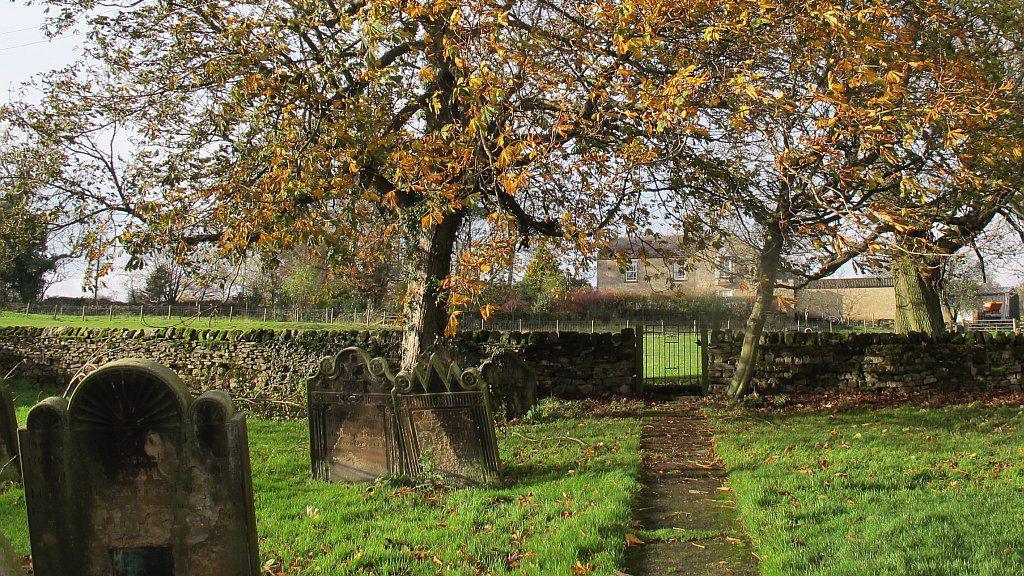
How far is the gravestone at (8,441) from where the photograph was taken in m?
7.21

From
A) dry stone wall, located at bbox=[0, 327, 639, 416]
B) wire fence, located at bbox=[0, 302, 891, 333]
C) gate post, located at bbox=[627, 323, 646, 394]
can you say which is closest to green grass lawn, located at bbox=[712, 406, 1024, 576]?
gate post, located at bbox=[627, 323, 646, 394]

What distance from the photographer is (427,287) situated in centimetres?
1095

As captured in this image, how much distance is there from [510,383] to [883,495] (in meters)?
6.86

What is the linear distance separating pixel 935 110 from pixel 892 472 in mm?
3678

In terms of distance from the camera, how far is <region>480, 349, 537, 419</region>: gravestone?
11836mm

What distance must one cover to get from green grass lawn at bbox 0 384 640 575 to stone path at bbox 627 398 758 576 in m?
0.21

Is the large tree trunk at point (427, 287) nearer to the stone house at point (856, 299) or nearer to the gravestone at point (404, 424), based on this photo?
the gravestone at point (404, 424)

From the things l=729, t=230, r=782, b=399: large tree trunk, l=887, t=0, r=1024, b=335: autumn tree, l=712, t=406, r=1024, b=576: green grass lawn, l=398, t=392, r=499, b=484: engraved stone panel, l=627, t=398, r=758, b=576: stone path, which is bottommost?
l=627, t=398, r=758, b=576: stone path

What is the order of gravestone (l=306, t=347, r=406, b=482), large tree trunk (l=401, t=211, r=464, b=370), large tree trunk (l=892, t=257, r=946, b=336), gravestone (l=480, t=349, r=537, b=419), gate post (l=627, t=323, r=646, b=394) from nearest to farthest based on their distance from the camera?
1. gravestone (l=306, t=347, r=406, b=482)
2. large tree trunk (l=401, t=211, r=464, b=370)
3. gravestone (l=480, t=349, r=537, b=419)
4. gate post (l=627, t=323, r=646, b=394)
5. large tree trunk (l=892, t=257, r=946, b=336)

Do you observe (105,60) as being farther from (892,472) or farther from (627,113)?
(892,472)

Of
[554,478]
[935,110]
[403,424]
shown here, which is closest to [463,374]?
[403,424]

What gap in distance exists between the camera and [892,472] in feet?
23.0

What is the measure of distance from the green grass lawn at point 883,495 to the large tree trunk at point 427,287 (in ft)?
15.3

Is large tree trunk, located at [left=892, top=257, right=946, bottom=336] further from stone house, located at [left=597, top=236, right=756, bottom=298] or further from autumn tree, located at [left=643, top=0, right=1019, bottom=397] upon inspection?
autumn tree, located at [left=643, top=0, right=1019, bottom=397]
